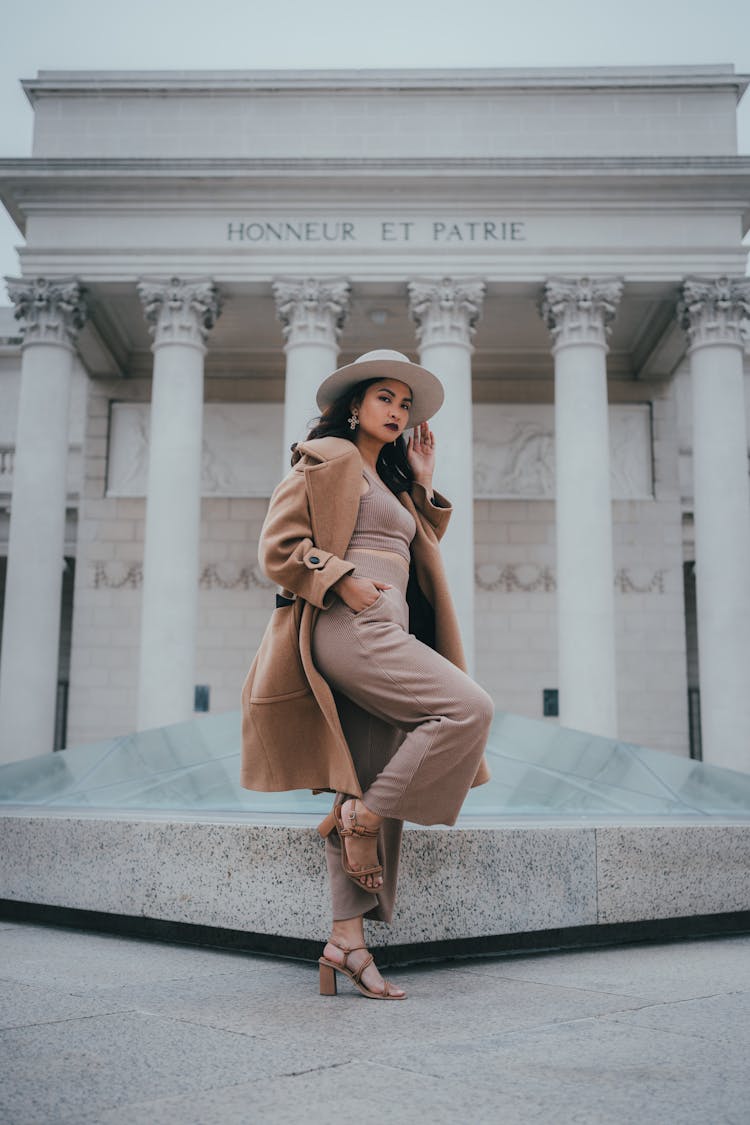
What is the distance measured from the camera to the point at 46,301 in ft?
79.9

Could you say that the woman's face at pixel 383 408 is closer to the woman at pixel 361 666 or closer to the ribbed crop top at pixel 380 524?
the woman at pixel 361 666

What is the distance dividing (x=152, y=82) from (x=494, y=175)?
8122 millimetres

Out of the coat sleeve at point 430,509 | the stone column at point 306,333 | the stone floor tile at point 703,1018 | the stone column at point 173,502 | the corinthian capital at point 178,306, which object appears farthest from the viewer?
the corinthian capital at point 178,306

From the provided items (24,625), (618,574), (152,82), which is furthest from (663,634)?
(152,82)

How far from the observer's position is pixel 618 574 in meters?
28.4

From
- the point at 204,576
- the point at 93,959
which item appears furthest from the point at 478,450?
the point at 93,959

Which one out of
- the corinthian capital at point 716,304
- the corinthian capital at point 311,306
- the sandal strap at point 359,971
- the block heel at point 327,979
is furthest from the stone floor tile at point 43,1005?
the corinthian capital at point 716,304

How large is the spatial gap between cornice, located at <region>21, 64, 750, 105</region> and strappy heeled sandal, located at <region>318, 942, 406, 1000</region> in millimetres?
23881

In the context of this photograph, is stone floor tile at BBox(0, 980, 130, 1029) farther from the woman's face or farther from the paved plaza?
the woman's face

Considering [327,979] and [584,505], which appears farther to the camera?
[584,505]

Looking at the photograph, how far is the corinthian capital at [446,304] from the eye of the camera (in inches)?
945

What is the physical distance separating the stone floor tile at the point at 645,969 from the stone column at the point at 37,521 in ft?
60.2

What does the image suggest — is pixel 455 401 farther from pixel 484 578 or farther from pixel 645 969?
pixel 645 969

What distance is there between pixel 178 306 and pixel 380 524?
20517 millimetres
